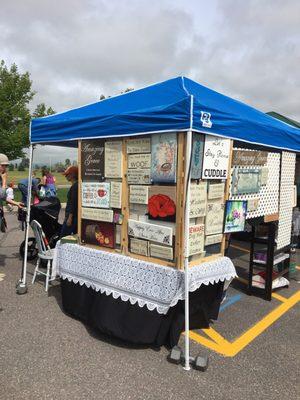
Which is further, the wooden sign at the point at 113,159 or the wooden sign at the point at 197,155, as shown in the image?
the wooden sign at the point at 113,159

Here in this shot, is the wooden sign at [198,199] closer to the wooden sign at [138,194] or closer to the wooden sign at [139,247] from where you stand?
the wooden sign at [138,194]

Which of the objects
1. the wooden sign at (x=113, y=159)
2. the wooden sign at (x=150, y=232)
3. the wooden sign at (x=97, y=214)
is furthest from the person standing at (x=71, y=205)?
the wooden sign at (x=150, y=232)

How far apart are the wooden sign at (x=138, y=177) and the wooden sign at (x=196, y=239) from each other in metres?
0.66

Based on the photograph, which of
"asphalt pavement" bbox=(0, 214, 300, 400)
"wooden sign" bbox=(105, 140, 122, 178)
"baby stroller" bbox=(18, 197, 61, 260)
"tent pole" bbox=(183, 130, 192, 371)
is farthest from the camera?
"baby stroller" bbox=(18, 197, 61, 260)

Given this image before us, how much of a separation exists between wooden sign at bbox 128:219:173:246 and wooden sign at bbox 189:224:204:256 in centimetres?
20

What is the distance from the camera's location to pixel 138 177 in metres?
3.50

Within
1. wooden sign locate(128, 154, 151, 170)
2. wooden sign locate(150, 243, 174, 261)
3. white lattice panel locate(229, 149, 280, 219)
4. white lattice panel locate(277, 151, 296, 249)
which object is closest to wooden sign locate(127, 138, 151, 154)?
wooden sign locate(128, 154, 151, 170)

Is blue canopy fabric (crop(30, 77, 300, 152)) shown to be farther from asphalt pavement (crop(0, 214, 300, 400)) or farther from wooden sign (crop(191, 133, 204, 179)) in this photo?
asphalt pavement (crop(0, 214, 300, 400))

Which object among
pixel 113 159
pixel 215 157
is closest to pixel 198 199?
pixel 215 157

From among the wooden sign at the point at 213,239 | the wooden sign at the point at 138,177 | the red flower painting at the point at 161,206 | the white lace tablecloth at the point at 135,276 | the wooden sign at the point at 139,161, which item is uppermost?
the wooden sign at the point at 139,161

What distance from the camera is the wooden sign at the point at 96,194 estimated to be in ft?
12.5

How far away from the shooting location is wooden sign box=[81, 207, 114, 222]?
3810 mm

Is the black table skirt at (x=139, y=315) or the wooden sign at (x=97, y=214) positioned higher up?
the wooden sign at (x=97, y=214)

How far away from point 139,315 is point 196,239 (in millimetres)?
945
